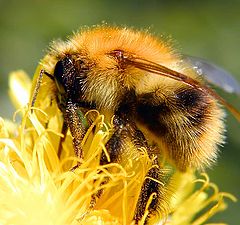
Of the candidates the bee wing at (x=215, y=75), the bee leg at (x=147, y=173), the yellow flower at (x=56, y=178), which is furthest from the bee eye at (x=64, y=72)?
the bee wing at (x=215, y=75)

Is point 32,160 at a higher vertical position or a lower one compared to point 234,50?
lower

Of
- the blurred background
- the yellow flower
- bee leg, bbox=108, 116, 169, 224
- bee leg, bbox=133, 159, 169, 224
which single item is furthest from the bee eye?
the blurred background

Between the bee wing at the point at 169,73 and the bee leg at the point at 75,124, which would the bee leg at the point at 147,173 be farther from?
the bee wing at the point at 169,73

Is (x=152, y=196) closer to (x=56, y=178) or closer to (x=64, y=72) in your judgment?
(x=56, y=178)

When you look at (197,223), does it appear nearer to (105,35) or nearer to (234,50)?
(105,35)

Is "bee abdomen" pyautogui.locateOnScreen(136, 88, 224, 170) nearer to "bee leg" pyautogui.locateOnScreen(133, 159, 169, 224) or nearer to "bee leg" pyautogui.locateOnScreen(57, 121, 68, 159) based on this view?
"bee leg" pyautogui.locateOnScreen(133, 159, 169, 224)

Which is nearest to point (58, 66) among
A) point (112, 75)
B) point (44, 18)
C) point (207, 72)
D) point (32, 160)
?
point (112, 75)
